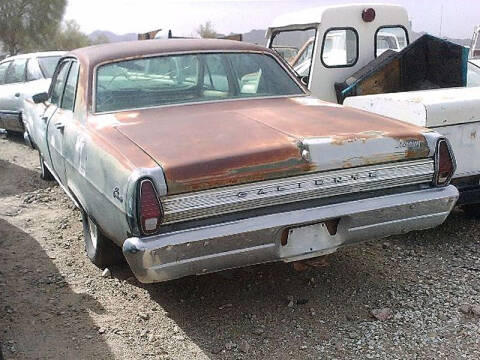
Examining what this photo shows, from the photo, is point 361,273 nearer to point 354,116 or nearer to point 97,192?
point 354,116

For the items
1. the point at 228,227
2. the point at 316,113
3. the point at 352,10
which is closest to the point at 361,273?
the point at 316,113

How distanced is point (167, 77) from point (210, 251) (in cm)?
181

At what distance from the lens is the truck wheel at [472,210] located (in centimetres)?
472

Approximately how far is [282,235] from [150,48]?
2029 millimetres

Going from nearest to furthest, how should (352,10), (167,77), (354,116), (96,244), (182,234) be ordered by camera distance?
1. (182,234)
2. (354,116)
3. (96,244)
4. (167,77)
5. (352,10)

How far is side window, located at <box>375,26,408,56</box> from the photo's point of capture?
21.0ft

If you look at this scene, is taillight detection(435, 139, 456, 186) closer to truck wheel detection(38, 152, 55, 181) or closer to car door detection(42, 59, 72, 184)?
car door detection(42, 59, 72, 184)

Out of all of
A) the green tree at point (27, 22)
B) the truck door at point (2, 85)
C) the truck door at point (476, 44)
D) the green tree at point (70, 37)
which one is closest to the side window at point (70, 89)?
the truck door at point (2, 85)

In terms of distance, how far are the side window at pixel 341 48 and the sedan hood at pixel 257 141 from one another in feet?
8.35

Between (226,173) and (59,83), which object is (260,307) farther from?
(59,83)

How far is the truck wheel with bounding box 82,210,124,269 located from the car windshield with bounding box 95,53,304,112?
2.81 ft

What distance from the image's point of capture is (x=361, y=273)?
3865mm

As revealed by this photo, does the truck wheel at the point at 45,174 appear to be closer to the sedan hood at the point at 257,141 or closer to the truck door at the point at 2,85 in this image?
the sedan hood at the point at 257,141

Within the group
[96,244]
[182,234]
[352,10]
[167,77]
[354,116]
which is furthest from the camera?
[352,10]
